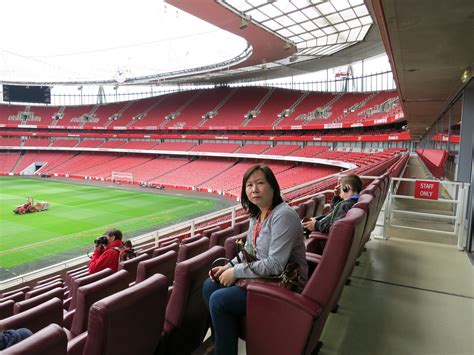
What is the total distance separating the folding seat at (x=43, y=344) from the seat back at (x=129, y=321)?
19 cm

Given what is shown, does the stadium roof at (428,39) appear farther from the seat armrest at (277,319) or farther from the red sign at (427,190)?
the seat armrest at (277,319)

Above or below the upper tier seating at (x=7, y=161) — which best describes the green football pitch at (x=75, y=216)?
below

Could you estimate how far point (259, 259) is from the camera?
A: 7.04 ft

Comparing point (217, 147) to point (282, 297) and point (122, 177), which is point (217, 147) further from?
point (282, 297)

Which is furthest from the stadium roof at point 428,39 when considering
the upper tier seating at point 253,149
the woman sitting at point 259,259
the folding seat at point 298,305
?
the upper tier seating at point 253,149

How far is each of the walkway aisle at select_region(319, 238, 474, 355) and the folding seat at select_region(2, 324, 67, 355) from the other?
1860 millimetres

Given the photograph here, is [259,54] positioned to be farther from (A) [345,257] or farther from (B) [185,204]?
(A) [345,257]

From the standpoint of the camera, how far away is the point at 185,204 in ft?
81.5

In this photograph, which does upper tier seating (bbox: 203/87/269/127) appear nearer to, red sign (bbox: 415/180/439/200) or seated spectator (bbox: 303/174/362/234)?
red sign (bbox: 415/180/439/200)

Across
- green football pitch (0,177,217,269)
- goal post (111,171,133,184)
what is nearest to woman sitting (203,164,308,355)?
green football pitch (0,177,217,269)

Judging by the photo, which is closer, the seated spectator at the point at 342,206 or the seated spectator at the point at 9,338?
the seated spectator at the point at 9,338

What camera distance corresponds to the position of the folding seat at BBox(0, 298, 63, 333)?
2254 mm

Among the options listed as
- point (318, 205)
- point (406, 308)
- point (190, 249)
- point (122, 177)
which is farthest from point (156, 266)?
point (122, 177)

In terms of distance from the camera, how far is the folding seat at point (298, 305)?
176 cm
